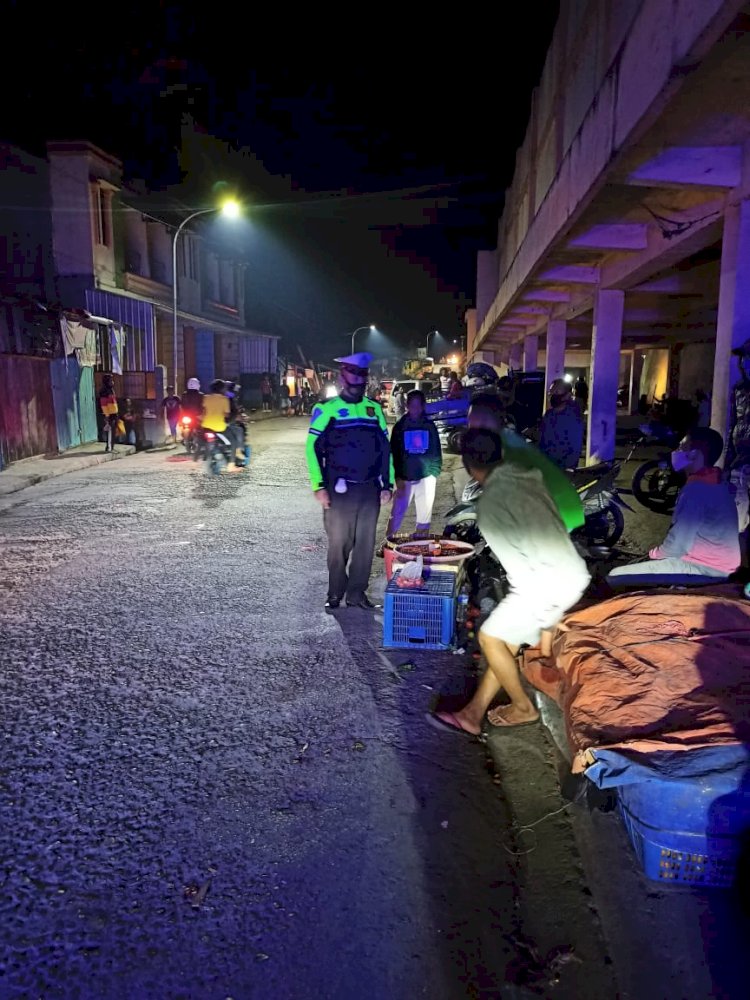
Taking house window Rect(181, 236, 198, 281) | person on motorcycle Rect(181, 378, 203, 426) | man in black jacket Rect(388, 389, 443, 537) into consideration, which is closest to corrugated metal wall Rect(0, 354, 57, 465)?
person on motorcycle Rect(181, 378, 203, 426)

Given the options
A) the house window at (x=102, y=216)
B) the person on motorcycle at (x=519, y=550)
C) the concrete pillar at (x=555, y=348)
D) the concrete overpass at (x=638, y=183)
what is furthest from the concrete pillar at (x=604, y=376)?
the house window at (x=102, y=216)

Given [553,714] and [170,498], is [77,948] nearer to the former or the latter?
[553,714]

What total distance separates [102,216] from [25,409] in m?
11.6

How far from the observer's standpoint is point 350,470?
6.15 m

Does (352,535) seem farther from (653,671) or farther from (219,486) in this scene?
(219,486)

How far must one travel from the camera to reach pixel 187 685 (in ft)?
15.7

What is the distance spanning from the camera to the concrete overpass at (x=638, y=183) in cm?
548

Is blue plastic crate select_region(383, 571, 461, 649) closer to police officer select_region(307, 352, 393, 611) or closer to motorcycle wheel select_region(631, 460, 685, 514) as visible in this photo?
police officer select_region(307, 352, 393, 611)

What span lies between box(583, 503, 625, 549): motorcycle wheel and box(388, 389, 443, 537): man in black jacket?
186 centimetres

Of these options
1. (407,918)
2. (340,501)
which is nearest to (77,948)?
(407,918)

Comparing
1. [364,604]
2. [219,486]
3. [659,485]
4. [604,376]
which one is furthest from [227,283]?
[364,604]

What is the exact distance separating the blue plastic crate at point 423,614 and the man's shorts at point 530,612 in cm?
116

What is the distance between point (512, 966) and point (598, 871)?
64 cm

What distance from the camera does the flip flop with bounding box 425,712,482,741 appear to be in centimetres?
423
